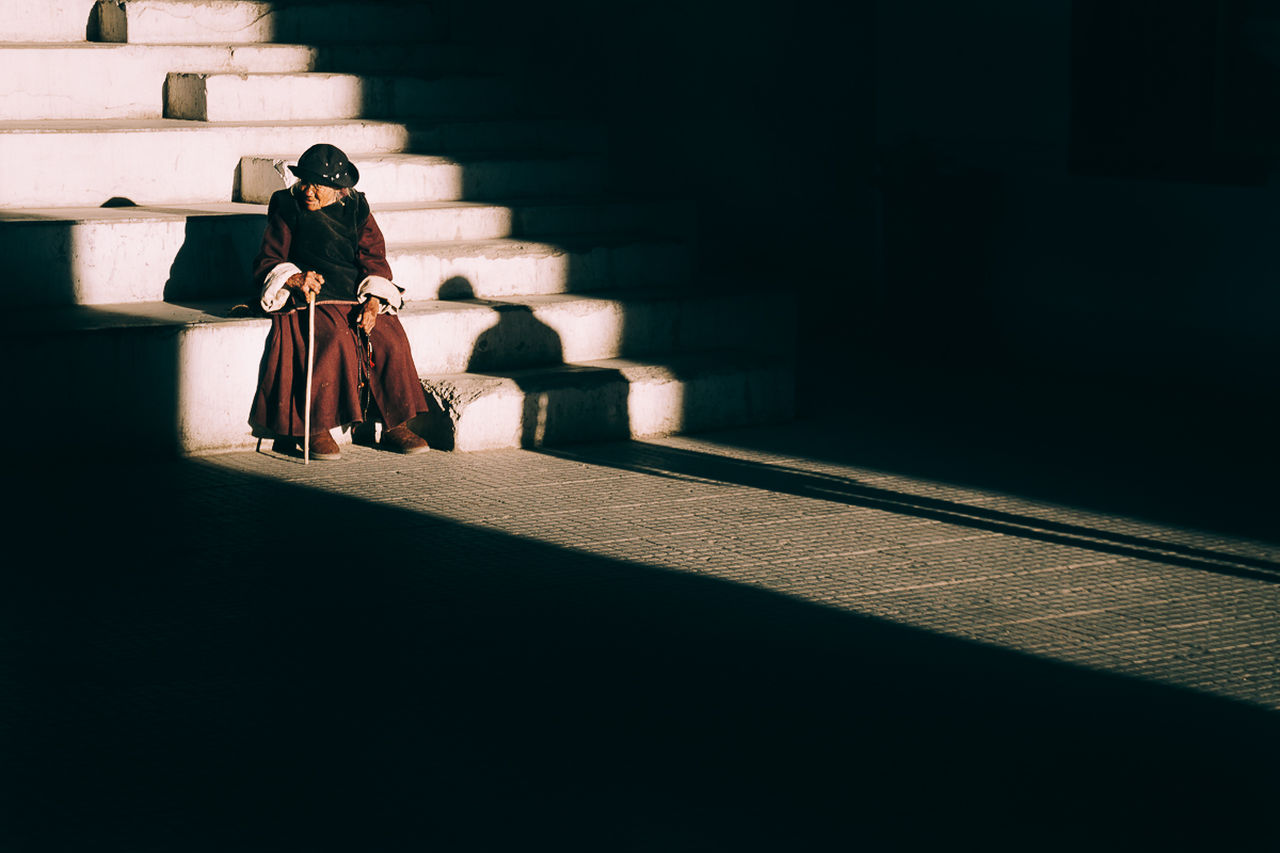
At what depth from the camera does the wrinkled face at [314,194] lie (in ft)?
25.0

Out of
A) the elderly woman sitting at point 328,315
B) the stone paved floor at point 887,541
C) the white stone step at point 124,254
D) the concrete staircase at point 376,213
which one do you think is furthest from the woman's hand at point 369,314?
the white stone step at point 124,254

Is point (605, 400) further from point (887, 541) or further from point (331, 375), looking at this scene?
point (887, 541)

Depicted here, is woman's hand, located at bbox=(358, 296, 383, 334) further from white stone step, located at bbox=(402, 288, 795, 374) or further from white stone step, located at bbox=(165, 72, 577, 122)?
white stone step, located at bbox=(165, 72, 577, 122)

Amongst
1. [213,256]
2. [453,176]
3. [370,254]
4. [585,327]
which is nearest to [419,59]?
[453,176]

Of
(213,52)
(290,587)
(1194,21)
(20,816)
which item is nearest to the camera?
(20,816)

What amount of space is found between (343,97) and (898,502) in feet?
16.1

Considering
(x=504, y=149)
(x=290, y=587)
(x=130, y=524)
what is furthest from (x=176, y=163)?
(x=290, y=587)

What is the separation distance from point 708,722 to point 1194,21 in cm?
614

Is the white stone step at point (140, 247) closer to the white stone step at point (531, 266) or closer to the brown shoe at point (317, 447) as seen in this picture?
the white stone step at point (531, 266)

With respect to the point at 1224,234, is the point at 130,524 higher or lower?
lower

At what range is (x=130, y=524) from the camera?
6379 millimetres

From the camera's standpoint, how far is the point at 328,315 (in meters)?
7.63

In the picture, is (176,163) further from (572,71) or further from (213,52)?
(572,71)

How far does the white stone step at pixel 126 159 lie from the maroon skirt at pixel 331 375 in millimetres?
1860
